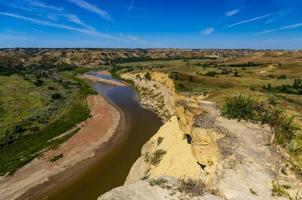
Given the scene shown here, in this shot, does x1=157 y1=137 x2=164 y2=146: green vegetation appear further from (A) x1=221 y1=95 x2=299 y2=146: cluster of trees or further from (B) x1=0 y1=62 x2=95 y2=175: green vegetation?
(B) x1=0 y1=62 x2=95 y2=175: green vegetation

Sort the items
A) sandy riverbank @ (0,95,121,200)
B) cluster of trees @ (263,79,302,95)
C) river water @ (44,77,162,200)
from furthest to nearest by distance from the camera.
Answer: cluster of trees @ (263,79,302,95), sandy riverbank @ (0,95,121,200), river water @ (44,77,162,200)

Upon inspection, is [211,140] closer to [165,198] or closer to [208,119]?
[208,119]

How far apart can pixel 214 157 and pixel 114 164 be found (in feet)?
56.9

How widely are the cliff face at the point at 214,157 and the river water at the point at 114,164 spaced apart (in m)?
2.16

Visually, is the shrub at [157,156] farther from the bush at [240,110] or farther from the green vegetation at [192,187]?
the green vegetation at [192,187]

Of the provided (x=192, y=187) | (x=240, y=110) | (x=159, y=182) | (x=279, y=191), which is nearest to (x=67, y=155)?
(x=159, y=182)

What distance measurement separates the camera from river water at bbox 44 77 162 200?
93.6 ft

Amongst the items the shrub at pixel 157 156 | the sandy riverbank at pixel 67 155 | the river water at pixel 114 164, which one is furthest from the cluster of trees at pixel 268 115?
the sandy riverbank at pixel 67 155

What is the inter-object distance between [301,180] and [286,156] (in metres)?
2.39

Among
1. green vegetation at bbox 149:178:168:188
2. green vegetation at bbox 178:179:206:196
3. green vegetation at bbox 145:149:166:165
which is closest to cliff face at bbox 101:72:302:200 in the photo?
green vegetation at bbox 145:149:166:165

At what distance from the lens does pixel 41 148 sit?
3762cm

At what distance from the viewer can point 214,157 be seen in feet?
65.1

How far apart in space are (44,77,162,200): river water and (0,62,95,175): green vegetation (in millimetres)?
7305

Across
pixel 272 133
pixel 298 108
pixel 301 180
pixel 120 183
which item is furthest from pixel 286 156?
pixel 120 183
